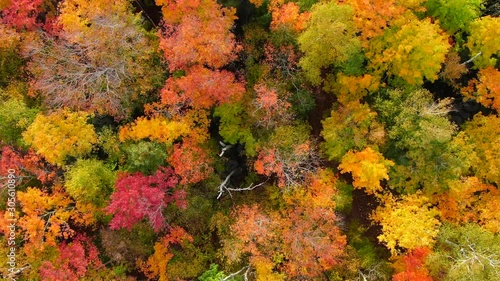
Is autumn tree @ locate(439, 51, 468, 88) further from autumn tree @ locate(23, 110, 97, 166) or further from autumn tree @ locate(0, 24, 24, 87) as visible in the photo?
autumn tree @ locate(0, 24, 24, 87)

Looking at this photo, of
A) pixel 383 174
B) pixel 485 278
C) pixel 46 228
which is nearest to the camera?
pixel 485 278

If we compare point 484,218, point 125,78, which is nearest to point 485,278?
point 484,218

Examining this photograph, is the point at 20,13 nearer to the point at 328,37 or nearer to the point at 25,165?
the point at 25,165

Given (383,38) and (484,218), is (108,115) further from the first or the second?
(484,218)

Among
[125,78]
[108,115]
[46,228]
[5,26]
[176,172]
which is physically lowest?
[46,228]

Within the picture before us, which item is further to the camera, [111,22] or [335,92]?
[335,92]

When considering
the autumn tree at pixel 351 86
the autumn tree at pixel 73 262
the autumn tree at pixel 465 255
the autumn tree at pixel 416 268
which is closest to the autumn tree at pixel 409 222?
the autumn tree at pixel 416 268

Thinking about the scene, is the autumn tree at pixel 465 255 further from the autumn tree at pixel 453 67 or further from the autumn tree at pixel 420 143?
the autumn tree at pixel 453 67
